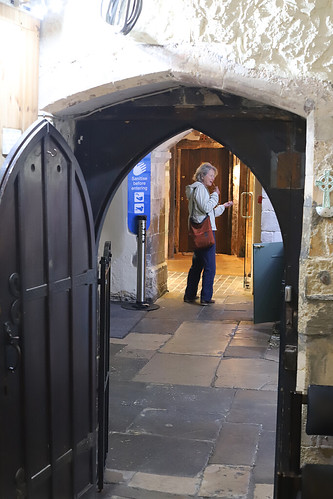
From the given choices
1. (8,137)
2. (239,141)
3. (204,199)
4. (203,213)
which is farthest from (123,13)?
(203,213)

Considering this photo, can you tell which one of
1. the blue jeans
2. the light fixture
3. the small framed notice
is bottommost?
the blue jeans

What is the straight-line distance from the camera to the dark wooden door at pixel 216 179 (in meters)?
12.4

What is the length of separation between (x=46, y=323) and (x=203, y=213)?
4.99 meters

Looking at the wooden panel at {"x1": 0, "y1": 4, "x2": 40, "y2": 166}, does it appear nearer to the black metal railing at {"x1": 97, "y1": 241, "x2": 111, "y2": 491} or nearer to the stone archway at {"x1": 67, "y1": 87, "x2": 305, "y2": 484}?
the stone archway at {"x1": 67, "y1": 87, "x2": 305, "y2": 484}

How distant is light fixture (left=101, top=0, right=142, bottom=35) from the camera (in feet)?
10.1

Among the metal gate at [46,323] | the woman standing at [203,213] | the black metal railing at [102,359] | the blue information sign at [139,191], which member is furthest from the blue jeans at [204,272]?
the metal gate at [46,323]

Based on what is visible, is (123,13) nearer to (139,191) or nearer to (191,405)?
(191,405)

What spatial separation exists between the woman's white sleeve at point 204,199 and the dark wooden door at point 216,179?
4.70 meters

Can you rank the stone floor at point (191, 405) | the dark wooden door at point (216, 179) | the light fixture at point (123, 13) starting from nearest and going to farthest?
1. the light fixture at point (123, 13)
2. the stone floor at point (191, 405)
3. the dark wooden door at point (216, 179)

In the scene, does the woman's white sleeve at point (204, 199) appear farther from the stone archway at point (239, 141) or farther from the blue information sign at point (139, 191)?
the stone archway at point (239, 141)

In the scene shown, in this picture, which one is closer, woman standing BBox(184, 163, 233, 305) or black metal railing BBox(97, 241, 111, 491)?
black metal railing BBox(97, 241, 111, 491)

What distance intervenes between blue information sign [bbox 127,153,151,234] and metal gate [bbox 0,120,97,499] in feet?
15.2

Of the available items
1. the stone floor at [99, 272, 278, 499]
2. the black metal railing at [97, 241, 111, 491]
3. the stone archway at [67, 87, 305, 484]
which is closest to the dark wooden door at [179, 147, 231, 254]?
the stone floor at [99, 272, 278, 499]

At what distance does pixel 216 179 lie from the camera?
1248 centimetres
